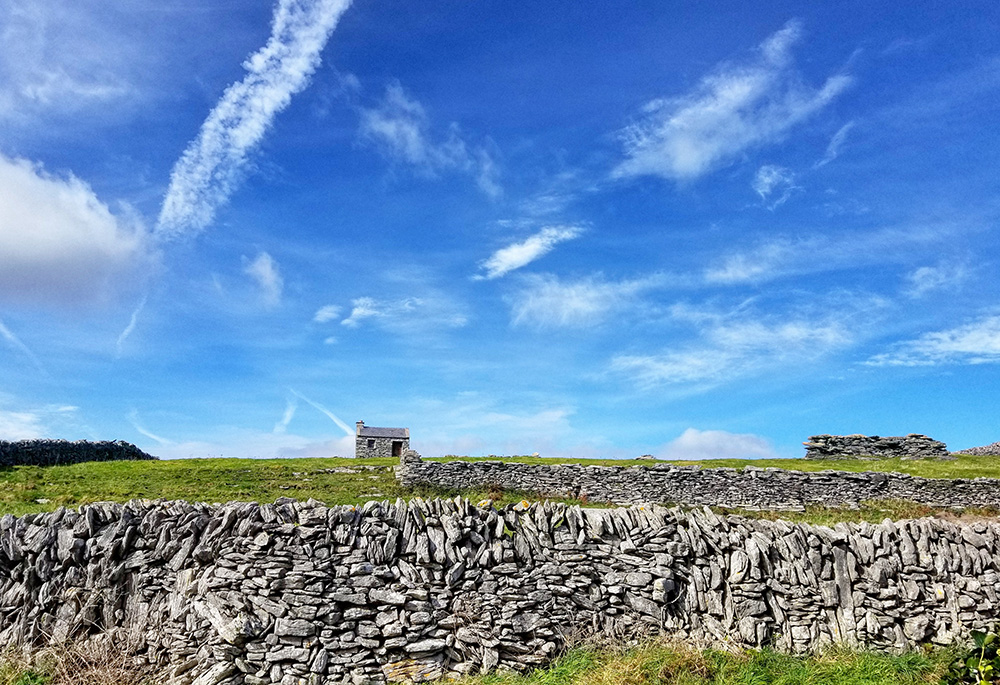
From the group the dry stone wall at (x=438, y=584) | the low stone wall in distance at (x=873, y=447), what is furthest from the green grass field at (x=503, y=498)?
the low stone wall in distance at (x=873, y=447)

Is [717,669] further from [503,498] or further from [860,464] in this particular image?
[860,464]

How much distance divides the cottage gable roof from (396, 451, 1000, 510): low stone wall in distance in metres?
24.1

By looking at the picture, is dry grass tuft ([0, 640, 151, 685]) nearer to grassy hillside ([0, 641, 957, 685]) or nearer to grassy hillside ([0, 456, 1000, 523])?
grassy hillside ([0, 641, 957, 685])

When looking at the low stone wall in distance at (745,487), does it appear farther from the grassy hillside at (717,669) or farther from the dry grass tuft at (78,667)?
the dry grass tuft at (78,667)

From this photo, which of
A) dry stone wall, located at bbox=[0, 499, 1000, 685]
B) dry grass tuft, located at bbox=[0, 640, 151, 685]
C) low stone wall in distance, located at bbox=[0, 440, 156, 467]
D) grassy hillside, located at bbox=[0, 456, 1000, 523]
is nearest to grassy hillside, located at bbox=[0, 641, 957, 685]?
dry grass tuft, located at bbox=[0, 640, 151, 685]

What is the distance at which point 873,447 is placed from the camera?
127 feet

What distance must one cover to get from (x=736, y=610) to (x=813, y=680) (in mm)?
1459

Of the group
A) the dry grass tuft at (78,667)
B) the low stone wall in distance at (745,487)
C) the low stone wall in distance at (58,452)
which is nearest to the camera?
the dry grass tuft at (78,667)

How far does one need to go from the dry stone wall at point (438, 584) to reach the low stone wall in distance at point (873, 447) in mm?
28095

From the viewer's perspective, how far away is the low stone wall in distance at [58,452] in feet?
118

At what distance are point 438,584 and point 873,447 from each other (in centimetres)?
3587

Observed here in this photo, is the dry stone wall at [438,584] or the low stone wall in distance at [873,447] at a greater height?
the low stone wall in distance at [873,447]

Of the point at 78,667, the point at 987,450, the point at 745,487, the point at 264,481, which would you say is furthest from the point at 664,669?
the point at 987,450

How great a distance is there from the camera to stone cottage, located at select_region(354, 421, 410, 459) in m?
52.0
